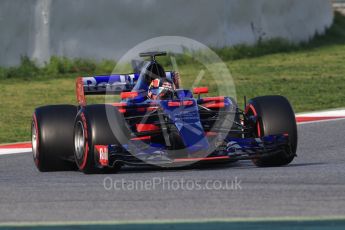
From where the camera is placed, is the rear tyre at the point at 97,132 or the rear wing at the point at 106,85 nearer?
the rear tyre at the point at 97,132

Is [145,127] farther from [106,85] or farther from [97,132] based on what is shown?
[106,85]

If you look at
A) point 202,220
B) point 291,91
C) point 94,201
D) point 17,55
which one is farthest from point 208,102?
point 17,55

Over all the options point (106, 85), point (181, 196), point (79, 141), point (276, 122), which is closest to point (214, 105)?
point (276, 122)

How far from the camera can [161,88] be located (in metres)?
10.5

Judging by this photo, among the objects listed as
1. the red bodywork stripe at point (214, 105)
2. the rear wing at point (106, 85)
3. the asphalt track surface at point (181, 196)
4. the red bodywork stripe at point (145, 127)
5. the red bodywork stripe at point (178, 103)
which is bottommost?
the asphalt track surface at point (181, 196)

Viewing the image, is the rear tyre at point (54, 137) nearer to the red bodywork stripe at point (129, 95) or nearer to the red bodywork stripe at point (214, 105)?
the red bodywork stripe at point (129, 95)

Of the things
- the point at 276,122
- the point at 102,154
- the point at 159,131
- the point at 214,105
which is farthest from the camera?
the point at 214,105

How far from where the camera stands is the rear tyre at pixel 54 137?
34.1ft

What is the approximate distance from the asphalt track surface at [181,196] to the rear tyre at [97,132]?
5.7 inches

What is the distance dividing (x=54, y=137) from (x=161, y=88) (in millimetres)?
1201

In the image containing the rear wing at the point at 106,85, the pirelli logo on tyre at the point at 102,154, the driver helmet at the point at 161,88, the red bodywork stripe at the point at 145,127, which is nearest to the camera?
the pirelli logo on tyre at the point at 102,154

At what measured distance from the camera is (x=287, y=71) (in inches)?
863

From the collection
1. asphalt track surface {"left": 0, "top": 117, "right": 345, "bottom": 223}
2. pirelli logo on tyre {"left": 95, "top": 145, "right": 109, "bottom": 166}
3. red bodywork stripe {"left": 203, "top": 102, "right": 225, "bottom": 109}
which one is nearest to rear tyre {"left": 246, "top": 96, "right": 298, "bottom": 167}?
asphalt track surface {"left": 0, "top": 117, "right": 345, "bottom": 223}

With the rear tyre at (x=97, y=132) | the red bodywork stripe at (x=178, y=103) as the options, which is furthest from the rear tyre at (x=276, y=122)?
the rear tyre at (x=97, y=132)
